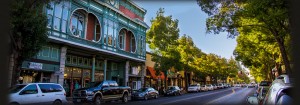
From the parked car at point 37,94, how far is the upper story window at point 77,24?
11948 millimetres

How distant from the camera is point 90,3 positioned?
2783 cm

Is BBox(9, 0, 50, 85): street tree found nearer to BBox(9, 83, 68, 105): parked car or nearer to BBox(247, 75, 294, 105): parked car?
BBox(9, 83, 68, 105): parked car

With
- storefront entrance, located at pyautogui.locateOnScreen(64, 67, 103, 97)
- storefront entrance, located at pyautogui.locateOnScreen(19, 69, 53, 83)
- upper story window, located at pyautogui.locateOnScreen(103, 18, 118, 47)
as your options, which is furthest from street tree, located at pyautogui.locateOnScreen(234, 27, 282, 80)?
storefront entrance, located at pyautogui.locateOnScreen(19, 69, 53, 83)

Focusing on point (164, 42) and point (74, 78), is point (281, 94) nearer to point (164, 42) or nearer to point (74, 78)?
point (74, 78)

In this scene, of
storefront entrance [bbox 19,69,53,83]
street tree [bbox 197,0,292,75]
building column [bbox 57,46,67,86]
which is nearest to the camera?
street tree [bbox 197,0,292,75]

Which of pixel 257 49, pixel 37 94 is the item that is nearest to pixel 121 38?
pixel 257 49

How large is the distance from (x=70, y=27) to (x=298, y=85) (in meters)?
25.7

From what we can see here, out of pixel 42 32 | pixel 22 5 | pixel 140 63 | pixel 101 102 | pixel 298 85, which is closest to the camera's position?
pixel 298 85

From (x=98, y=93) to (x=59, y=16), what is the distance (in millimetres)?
A: 8434

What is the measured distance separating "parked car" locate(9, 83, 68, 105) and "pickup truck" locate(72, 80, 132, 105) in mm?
4008

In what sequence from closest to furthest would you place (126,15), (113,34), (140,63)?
1. (113,34)
2. (126,15)
3. (140,63)

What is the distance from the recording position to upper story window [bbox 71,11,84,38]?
2617 cm

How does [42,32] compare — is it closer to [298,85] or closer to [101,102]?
[101,102]

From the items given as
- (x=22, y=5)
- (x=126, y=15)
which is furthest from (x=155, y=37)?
(x=22, y=5)
